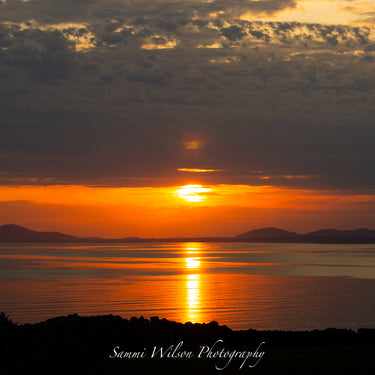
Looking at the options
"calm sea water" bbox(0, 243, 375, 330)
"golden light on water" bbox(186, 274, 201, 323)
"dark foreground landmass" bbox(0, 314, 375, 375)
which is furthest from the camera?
"golden light on water" bbox(186, 274, 201, 323)

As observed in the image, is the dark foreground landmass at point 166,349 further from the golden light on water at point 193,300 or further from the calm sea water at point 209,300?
the golden light on water at point 193,300

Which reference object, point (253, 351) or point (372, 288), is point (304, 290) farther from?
point (253, 351)

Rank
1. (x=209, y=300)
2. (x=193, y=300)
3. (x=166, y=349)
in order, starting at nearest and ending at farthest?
1. (x=166, y=349)
2. (x=193, y=300)
3. (x=209, y=300)

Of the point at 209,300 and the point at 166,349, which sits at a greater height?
the point at 166,349

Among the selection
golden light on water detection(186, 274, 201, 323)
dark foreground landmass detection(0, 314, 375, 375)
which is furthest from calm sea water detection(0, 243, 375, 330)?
dark foreground landmass detection(0, 314, 375, 375)

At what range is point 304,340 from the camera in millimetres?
22141

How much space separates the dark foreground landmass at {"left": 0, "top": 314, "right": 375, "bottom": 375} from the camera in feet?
56.6

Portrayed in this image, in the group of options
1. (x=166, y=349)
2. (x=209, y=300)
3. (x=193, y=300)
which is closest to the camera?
(x=166, y=349)

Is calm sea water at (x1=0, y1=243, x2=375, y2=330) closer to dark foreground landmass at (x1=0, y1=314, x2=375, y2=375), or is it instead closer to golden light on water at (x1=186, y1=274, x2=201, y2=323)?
golden light on water at (x1=186, y1=274, x2=201, y2=323)

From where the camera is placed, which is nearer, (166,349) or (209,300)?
(166,349)

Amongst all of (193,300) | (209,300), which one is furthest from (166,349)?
(209,300)

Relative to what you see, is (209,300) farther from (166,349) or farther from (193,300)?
(166,349)

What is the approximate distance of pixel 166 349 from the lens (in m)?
20.5

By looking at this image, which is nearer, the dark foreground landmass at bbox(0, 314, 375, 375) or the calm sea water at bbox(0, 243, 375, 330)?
the dark foreground landmass at bbox(0, 314, 375, 375)
